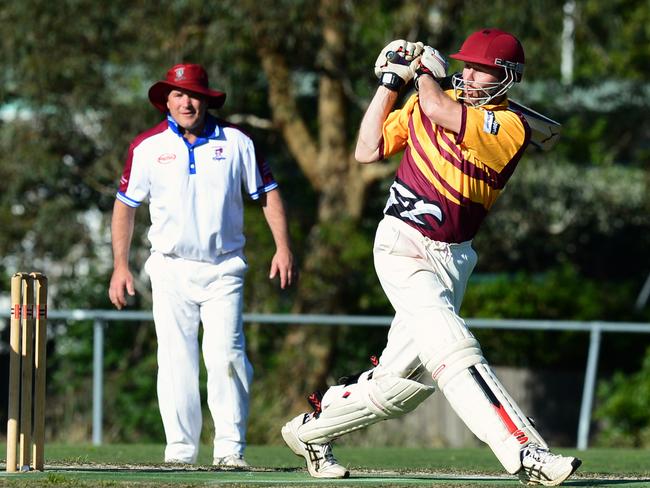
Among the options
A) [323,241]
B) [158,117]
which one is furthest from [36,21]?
[323,241]

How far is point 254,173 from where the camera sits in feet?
26.1

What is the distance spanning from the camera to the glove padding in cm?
640

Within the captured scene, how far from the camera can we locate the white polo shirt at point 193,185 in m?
7.78

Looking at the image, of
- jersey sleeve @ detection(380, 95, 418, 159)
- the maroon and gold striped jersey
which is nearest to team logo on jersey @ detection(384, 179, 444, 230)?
the maroon and gold striped jersey

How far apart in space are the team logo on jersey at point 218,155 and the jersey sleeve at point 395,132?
4.92ft

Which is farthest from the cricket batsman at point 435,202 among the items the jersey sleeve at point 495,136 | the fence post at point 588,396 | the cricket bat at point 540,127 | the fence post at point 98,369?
the fence post at point 588,396

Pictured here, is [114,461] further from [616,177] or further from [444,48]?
[616,177]

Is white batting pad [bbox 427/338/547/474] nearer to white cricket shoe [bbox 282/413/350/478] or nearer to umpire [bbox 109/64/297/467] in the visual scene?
white cricket shoe [bbox 282/413/350/478]

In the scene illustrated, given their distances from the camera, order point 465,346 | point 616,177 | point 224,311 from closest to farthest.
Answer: point 465,346, point 224,311, point 616,177

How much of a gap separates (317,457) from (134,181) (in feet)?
6.56

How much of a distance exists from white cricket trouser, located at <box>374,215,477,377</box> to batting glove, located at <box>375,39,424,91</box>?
59 cm

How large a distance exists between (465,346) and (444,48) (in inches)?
415

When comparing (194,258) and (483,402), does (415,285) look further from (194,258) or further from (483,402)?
(194,258)

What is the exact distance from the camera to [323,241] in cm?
1633
